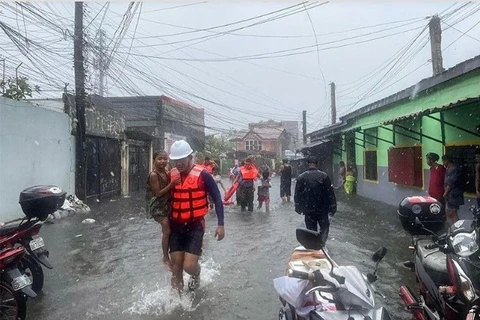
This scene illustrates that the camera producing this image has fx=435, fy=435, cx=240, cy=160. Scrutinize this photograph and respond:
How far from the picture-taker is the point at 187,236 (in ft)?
14.7

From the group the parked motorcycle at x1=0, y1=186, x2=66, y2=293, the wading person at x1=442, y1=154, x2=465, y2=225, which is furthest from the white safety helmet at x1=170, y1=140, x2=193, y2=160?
the wading person at x1=442, y1=154, x2=465, y2=225

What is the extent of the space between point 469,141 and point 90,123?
439 inches

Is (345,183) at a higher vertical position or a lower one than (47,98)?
lower

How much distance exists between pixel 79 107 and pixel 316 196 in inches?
368

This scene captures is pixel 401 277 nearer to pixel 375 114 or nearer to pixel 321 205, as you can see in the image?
pixel 321 205

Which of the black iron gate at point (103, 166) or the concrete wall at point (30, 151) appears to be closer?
the concrete wall at point (30, 151)

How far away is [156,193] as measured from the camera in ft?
15.4

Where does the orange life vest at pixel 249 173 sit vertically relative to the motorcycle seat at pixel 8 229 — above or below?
above

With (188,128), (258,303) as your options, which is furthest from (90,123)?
(188,128)

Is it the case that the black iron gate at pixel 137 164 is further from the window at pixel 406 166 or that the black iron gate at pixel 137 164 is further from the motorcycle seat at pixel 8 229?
the motorcycle seat at pixel 8 229

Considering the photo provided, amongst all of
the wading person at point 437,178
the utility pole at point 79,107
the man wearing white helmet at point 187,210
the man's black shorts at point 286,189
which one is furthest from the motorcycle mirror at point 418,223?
the utility pole at point 79,107

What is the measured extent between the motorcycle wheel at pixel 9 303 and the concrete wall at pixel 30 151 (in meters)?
6.02

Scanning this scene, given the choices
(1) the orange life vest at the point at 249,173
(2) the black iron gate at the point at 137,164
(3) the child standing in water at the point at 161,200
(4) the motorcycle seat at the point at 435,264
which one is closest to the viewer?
(4) the motorcycle seat at the point at 435,264

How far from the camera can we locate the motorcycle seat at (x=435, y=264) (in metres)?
3.05
